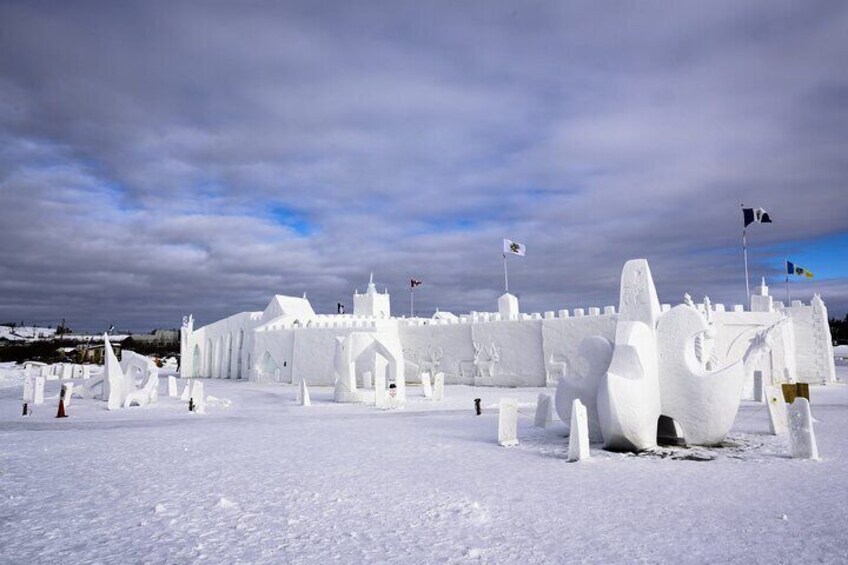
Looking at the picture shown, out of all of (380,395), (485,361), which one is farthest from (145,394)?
(485,361)

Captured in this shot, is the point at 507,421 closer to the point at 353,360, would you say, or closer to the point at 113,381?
the point at 353,360

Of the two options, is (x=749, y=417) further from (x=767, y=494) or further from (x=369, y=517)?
(x=369, y=517)

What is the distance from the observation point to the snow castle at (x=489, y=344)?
2419cm

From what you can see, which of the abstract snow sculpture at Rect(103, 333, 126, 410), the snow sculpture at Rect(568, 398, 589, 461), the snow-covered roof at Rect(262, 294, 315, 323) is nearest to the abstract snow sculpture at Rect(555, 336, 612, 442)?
the snow sculpture at Rect(568, 398, 589, 461)

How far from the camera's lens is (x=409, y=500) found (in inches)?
299

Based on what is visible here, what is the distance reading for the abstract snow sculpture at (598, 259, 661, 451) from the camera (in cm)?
1094

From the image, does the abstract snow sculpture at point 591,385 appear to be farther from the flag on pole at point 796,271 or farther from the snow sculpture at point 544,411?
the flag on pole at point 796,271

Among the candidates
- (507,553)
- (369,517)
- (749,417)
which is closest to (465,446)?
(369,517)

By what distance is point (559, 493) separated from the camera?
7.89 metres

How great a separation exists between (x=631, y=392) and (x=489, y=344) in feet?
68.9

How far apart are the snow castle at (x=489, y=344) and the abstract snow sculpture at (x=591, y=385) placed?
27.0 feet

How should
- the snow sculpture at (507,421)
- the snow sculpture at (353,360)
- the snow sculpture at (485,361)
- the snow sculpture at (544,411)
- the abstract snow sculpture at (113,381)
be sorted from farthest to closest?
the snow sculpture at (485,361) < the snow sculpture at (353,360) < the abstract snow sculpture at (113,381) < the snow sculpture at (544,411) < the snow sculpture at (507,421)

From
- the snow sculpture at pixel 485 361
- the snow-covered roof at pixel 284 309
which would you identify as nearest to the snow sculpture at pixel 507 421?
the snow sculpture at pixel 485 361

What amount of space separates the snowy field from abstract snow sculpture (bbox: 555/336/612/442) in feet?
3.31
